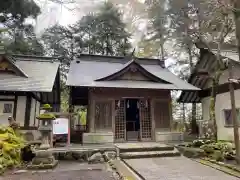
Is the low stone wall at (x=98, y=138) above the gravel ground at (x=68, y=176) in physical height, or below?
above

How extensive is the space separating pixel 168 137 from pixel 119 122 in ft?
9.25

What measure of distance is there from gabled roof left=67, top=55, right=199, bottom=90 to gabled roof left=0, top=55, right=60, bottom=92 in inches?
55.2

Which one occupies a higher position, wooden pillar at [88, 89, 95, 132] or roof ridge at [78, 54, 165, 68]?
roof ridge at [78, 54, 165, 68]

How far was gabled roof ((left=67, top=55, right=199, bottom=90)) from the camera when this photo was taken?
35.9 ft

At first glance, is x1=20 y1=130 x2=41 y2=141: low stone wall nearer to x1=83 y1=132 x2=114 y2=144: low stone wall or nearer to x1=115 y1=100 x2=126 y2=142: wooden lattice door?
x1=83 y1=132 x2=114 y2=144: low stone wall

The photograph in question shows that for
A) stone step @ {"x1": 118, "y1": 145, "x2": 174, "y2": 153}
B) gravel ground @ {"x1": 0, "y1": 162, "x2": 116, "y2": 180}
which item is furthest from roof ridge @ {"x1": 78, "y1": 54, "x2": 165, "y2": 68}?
gravel ground @ {"x1": 0, "y1": 162, "x2": 116, "y2": 180}

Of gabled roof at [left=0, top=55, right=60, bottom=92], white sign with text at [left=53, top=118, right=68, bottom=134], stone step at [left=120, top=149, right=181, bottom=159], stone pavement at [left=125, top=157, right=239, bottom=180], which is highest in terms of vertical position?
gabled roof at [left=0, top=55, right=60, bottom=92]

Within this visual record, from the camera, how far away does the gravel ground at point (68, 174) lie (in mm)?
5741

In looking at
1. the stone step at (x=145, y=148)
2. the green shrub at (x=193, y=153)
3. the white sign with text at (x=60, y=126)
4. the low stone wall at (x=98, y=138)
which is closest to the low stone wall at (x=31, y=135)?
the white sign with text at (x=60, y=126)

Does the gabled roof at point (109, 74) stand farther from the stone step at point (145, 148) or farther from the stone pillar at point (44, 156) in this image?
the stone step at point (145, 148)

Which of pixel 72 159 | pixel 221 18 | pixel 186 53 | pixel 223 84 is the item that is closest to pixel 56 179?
pixel 72 159

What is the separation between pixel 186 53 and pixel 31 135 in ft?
52.0

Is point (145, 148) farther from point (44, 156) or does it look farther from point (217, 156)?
point (44, 156)

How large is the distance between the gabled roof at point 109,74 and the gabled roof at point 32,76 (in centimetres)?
140
